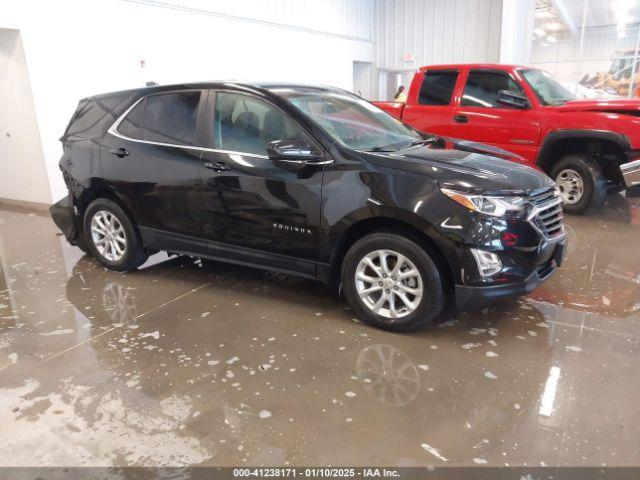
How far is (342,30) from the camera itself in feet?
46.4

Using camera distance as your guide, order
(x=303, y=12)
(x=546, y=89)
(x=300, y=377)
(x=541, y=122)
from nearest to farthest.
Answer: (x=300, y=377)
(x=541, y=122)
(x=546, y=89)
(x=303, y=12)

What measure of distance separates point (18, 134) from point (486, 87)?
658 cm

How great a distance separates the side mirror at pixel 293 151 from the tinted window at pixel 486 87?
3.90m

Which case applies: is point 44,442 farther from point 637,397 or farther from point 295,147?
point 637,397

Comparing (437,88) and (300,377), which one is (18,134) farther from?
(300,377)

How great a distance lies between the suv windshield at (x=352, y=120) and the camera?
357 centimetres

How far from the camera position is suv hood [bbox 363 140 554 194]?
3.06 metres

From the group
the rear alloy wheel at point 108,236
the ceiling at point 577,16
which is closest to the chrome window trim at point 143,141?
the rear alloy wheel at point 108,236

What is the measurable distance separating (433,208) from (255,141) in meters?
1.41

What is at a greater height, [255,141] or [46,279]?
[255,141]

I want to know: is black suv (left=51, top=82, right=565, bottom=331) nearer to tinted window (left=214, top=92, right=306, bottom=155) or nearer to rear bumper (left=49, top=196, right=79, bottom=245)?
tinted window (left=214, top=92, right=306, bottom=155)

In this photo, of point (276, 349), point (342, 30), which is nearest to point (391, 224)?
point (276, 349)

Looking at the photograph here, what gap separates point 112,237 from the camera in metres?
4.58

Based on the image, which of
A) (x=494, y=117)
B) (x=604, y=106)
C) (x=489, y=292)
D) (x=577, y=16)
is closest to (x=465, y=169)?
(x=489, y=292)
